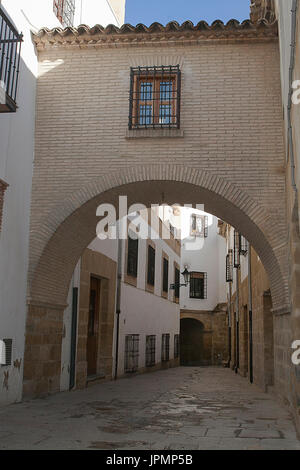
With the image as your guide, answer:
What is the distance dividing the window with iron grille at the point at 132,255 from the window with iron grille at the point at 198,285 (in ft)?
42.2

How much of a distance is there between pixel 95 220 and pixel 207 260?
20249 millimetres

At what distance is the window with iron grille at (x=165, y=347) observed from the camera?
2078 centimetres

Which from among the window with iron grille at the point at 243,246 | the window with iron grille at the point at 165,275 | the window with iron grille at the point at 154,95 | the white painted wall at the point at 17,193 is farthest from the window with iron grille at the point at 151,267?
the white painted wall at the point at 17,193

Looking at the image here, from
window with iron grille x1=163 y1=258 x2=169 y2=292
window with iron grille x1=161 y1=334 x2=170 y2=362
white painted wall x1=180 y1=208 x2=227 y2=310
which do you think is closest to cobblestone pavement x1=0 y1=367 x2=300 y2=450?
window with iron grille x1=161 y1=334 x2=170 y2=362

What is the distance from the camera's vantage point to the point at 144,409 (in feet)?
27.4

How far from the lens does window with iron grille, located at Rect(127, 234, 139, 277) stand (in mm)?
15472

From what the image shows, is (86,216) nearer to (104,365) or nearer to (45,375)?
(45,375)

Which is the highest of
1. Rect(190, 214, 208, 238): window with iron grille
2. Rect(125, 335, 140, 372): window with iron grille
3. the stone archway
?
Rect(190, 214, 208, 238): window with iron grille

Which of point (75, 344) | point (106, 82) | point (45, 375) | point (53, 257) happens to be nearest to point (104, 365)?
point (75, 344)

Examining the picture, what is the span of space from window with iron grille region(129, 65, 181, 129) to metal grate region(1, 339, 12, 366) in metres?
4.10

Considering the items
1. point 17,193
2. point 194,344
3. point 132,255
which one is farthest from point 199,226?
point 17,193

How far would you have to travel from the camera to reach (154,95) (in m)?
9.53

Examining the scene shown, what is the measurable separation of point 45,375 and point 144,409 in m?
2.13

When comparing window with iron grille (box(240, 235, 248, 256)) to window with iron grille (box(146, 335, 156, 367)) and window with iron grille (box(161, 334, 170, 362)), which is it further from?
window with iron grille (box(161, 334, 170, 362))
